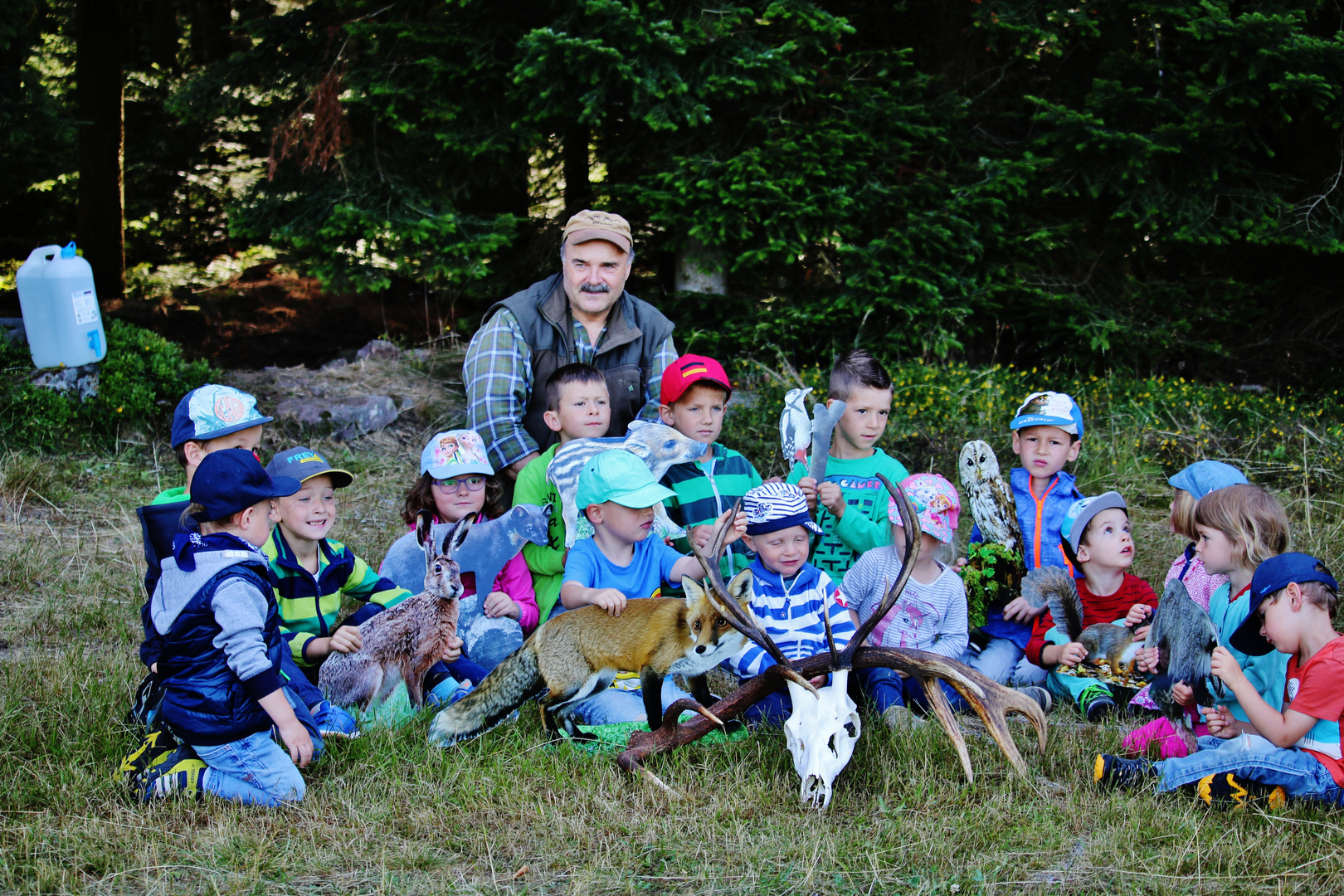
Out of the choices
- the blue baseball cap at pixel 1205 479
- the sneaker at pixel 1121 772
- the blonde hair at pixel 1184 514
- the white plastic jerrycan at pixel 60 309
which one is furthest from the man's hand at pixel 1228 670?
the white plastic jerrycan at pixel 60 309

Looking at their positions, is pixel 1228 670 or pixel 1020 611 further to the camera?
pixel 1020 611

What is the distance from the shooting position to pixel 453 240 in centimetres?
750

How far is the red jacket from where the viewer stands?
4.23 meters

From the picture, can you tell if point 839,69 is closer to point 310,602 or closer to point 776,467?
point 776,467

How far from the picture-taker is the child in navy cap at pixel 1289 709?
2.90 metres

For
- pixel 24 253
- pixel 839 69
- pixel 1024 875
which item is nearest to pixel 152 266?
pixel 24 253

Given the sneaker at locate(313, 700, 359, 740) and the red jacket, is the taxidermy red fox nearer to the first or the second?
the sneaker at locate(313, 700, 359, 740)

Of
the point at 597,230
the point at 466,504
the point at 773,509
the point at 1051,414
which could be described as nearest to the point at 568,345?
the point at 597,230

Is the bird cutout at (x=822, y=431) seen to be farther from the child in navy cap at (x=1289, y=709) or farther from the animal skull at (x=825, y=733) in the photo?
the child in navy cap at (x=1289, y=709)

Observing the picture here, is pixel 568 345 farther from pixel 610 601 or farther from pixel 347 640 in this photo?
pixel 347 640

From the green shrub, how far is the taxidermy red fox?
16.0 feet

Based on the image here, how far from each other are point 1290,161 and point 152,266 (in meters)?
11.3

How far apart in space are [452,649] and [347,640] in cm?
38

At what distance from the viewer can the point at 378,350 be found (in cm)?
903
